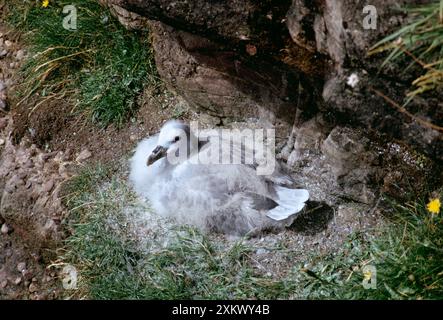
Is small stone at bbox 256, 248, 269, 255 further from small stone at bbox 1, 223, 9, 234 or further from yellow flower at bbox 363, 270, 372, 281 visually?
small stone at bbox 1, 223, 9, 234

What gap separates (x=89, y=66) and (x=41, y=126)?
579 mm

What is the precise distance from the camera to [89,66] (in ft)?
15.0

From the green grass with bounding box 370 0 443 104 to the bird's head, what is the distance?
1.38m

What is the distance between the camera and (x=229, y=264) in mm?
3570

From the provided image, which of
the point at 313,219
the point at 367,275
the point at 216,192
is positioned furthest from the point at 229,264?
the point at 367,275

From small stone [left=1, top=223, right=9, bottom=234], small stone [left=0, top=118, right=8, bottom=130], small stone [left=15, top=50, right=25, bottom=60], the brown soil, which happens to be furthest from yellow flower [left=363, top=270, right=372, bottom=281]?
small stone [left=15, top=50, right=25, bottom=60]

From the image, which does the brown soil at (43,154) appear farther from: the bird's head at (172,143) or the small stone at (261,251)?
the small stone at (261,251)

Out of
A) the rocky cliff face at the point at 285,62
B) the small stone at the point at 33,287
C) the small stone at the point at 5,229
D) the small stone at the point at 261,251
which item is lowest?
the small stone at the point at 33,287

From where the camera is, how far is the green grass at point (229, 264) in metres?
3.20

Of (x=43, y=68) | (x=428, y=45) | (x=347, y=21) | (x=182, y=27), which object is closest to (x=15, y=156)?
(x=43, y=68)

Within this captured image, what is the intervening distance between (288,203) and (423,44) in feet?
4.25

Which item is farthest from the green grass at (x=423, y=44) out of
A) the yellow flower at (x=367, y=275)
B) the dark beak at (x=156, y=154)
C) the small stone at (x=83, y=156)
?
the small stone at (x=83, y=156)

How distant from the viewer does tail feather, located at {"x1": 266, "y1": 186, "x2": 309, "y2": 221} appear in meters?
3.60

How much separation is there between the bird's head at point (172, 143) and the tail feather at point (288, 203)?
65 cm
